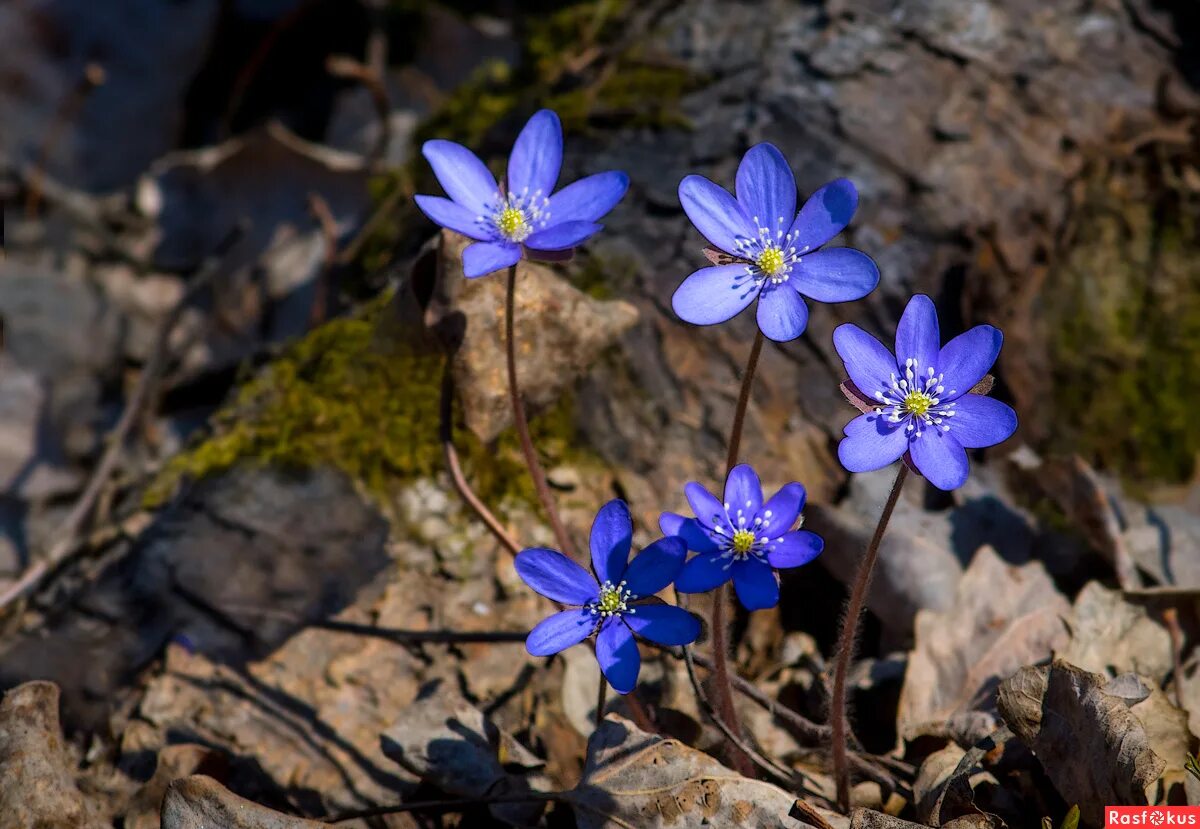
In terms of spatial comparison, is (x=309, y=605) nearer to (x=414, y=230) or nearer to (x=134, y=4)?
(x=414, y=230)

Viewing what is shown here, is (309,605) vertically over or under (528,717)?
over

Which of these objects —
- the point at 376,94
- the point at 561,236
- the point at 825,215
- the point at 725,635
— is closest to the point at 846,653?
the point at 725,635

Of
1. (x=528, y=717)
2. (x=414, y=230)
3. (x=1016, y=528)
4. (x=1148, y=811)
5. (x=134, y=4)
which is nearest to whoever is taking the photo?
(x=1148, y=811)

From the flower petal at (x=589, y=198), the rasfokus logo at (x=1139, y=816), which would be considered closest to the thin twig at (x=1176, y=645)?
the rasfokus logo at (x=1139, y=816)

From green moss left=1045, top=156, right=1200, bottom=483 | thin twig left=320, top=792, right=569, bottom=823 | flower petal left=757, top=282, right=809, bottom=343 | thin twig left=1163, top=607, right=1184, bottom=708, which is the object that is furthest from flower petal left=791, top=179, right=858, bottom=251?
green moss left=1045, top=156, right=1200, bottom=483

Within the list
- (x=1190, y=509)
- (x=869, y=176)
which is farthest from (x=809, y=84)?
(x=1190, y=509)

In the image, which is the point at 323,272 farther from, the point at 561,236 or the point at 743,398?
the point at 743,398
